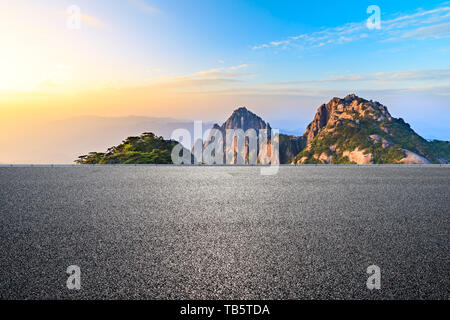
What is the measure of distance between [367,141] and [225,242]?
371 feet

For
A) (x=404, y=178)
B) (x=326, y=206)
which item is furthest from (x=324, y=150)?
(x=326, y=206)

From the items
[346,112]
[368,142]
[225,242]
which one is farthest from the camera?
[346,112]

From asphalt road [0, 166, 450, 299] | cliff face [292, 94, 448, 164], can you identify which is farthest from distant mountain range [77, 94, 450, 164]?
asphalt road [0, 166, 450, 299]

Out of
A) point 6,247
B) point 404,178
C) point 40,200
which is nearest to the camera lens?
point 6,247

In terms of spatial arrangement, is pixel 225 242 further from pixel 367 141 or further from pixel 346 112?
pixel 346 112

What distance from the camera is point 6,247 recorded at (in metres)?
5.79

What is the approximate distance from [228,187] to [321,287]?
8.72 m

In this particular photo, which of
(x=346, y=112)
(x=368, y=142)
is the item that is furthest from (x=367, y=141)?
(x=346, y=112)

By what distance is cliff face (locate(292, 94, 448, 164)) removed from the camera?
100875 millimetres

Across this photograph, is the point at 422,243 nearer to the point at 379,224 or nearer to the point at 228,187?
the point at 379,224

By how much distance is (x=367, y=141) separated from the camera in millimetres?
108875

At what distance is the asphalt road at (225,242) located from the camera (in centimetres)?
420

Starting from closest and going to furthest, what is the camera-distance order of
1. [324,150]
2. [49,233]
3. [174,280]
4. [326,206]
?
[174,280]
[49,233]
[326,206]
[324,150]

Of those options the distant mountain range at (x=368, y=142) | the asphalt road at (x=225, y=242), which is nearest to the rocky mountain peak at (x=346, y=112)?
the distant mountain range at (x=368, y=142)
